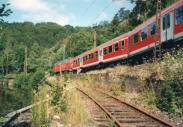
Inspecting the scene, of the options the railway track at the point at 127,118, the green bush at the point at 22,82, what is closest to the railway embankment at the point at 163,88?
the railway track at the point at 127,118

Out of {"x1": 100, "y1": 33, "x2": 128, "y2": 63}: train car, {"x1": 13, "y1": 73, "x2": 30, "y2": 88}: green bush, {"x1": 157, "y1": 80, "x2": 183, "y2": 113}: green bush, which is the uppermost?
{"x1": 100, "y1": 33, "x2": 128, "y2": 63}: train car

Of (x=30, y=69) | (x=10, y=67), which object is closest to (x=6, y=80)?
(x=30, y=69)

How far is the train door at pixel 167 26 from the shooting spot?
9516 millimetres

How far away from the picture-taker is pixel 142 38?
12.1 metres

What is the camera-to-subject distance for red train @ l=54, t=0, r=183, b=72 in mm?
9109

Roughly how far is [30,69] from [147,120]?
71.2 metres

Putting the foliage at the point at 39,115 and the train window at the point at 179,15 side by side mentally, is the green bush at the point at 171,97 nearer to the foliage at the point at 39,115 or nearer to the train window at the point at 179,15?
the foliage at the point at 39,115

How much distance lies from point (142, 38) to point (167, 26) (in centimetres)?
245

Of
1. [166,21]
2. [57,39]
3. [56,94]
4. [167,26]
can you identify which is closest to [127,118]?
[56,94]

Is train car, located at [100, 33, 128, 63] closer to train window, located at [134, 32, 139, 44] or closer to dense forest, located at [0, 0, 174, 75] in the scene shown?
train window, located at [134, 32, 139, 44]

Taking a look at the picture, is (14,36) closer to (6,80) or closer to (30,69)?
(30,69)

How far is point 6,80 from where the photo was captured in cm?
5553

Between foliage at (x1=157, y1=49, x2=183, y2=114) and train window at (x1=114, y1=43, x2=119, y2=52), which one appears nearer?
foliage at (x1=157, y1=49, x2=183, y2=114)

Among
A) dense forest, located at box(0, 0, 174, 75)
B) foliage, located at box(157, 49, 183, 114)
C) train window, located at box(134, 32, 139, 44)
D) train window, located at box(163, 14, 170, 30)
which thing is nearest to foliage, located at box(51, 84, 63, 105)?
dense forest, located at box(0, 0, 174, 75)
